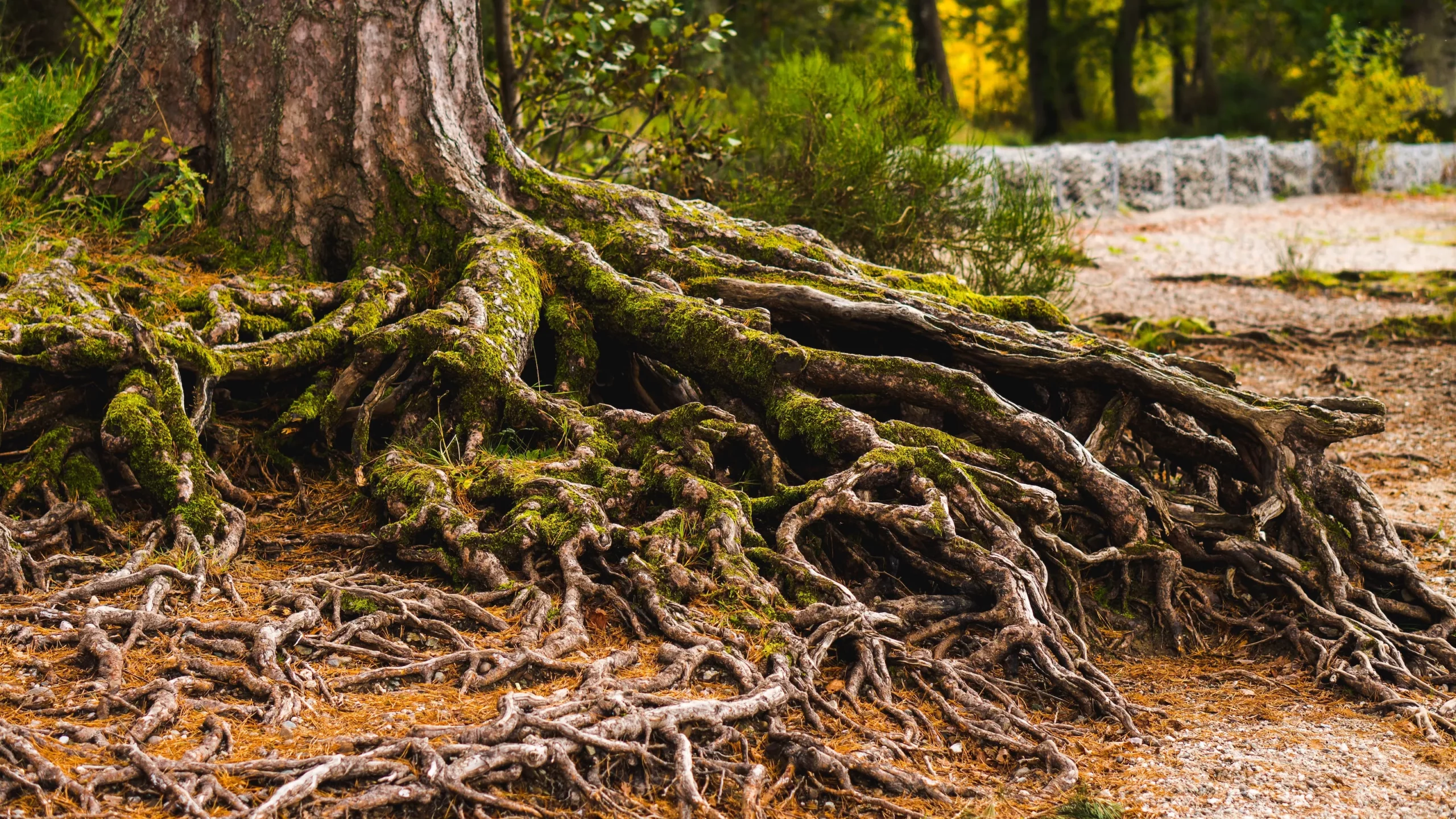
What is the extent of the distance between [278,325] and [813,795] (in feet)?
12.1

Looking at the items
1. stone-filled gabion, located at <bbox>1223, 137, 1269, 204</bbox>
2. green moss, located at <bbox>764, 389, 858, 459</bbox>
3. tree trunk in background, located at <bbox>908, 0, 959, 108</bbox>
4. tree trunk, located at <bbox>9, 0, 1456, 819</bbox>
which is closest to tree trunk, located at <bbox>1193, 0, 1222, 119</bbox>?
stone-filled gabion, located at <bbox>1223, 137, 1269, 204</bbox>

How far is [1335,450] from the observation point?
27.8 ft

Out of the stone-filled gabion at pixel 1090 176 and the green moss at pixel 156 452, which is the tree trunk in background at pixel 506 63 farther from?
the stone-filled gabion at pixel 1090 176

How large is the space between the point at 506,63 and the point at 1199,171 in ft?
59.2

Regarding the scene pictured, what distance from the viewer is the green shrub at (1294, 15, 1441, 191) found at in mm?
25359

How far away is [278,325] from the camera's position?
5809mm

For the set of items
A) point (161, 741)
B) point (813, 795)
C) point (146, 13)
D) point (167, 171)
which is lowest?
point (813, 795)

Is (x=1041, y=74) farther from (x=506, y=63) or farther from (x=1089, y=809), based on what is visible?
(x=1089, y=809)

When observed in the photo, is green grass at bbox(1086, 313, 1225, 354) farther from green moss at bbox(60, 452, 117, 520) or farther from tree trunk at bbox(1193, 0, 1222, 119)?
tree trunk at bbox(1193, 0, 1222, 119)

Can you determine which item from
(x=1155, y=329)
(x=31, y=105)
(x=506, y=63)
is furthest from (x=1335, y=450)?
(x=31, y=105)

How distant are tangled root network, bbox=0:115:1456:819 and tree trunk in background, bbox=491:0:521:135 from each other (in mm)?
2765

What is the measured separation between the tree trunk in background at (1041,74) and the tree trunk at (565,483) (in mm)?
26086

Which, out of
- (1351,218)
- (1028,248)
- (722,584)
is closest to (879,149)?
(1028,248)

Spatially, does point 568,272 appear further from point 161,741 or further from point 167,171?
point 161,741
